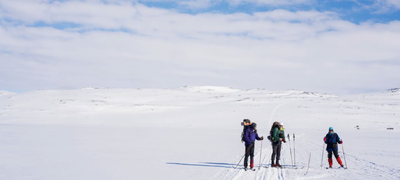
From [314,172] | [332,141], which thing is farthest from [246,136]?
[332,141]

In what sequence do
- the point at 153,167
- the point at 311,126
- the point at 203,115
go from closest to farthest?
the point at 153,167
the point at 311,126
the point at 203,115

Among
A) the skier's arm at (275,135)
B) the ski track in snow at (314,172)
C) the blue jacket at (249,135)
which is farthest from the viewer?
the skier's arm at (275,135)

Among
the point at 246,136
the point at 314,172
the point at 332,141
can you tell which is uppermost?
the point at 246,136

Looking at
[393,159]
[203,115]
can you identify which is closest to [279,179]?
[393,159]

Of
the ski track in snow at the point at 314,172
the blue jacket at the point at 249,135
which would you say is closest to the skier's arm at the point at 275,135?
the blue jacket at the point at 249,135

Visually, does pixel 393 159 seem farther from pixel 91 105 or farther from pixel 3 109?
pixel 3 109

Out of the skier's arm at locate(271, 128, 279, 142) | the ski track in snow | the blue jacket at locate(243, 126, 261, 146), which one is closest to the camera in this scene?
the ski track in snow

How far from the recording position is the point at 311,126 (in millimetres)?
40844

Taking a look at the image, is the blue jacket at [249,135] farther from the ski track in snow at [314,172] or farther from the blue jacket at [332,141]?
the blue jacket at [332,141]

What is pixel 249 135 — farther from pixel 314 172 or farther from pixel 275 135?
pixel 314 172

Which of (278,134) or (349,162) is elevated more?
(278,134)

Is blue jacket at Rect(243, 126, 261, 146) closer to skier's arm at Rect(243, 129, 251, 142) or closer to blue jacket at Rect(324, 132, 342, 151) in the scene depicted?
skier's arm at Rect(243, 129, 251, 142)

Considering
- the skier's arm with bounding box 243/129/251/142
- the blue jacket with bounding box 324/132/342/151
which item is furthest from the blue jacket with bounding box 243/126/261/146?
the blue jacket with bounding box 324/132/342/151

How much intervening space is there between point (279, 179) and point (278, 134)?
285 cm
